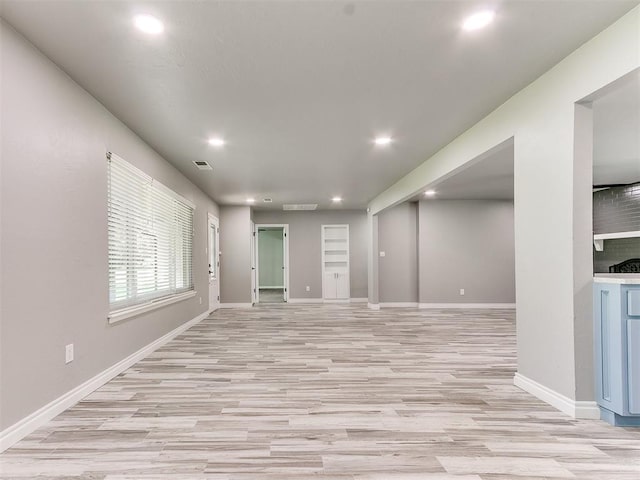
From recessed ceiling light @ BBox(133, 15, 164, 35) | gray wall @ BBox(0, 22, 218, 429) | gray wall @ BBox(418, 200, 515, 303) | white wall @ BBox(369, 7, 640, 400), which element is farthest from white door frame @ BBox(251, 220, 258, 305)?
recessed ceiling light @ BBox(133, 15, 164, 35)

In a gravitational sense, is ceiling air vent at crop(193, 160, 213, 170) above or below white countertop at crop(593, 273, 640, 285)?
above

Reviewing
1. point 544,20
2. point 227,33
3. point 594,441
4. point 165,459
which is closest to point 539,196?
point 544,20

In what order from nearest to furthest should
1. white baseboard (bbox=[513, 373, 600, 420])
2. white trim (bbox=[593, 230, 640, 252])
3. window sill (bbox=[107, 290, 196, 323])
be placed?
white baseboard (bbox=[513, 373, 600, 420]) → window sill (bbox=[107, 290, 196, 323]) → white trim (bbox=[593, 230, 640, 252])

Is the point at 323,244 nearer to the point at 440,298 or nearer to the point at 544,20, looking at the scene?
the point at 440,298

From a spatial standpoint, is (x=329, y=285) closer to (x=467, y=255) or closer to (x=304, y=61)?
(x=467, y=255)

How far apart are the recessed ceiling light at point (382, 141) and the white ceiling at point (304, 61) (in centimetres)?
10

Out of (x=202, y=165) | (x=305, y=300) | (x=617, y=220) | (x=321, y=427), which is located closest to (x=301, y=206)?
(x=305, y=300)

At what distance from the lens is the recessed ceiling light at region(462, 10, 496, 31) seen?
1982 mm

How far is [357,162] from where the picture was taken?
5078 mm

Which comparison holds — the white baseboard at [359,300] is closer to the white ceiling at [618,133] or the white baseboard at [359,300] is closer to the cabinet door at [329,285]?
the cabinet door at [329,285]

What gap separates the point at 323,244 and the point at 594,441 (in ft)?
25.7

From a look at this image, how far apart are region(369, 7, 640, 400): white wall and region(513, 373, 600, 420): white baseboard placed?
4cm

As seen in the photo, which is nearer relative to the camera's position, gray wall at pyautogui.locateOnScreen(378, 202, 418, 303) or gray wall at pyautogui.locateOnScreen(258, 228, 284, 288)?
gray wall at pyautogui.locateOnScreen(378, 202, 418, 303)

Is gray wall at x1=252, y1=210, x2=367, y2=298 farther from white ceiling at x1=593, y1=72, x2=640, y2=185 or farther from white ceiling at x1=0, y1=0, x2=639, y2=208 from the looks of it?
white ceiling at x1=0, y1=0, x2=639, y2=208
